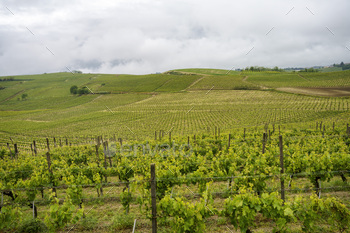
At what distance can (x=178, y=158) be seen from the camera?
1014 centimetres

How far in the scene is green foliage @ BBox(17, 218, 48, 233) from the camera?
19.0 feet

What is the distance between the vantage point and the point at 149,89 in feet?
279

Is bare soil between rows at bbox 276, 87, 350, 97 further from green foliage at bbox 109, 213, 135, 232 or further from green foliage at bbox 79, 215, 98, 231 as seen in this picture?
green foliage at bbox 79, 215, 98, 231

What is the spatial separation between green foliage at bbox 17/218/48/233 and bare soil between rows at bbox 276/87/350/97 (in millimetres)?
61902

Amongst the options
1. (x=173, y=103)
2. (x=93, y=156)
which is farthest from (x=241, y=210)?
(x=173, y=103)

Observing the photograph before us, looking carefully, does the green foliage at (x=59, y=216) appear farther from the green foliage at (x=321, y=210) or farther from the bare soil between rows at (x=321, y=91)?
the bare soil between rows at (x=321, y=91)

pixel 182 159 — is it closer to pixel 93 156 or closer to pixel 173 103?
pixel 93 156

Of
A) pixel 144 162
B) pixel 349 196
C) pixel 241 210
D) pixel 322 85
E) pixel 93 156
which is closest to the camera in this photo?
pixel 241 210

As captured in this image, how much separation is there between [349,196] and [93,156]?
13.0 metres

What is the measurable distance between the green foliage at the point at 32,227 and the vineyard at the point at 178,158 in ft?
0.10

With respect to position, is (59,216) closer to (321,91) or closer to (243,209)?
(243,209)

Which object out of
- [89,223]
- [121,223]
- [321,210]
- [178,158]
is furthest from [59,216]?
[321,210]

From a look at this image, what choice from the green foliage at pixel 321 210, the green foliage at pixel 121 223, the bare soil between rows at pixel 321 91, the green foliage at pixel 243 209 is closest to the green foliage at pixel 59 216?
the green foliage at pixel 121 223

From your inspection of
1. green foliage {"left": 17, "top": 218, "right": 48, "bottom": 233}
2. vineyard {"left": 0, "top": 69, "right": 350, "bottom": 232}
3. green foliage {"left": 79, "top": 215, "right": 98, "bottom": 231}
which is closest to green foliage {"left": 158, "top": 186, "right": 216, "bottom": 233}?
vineyard {"left": 0, "top": 69, "right": 350, "bottom": 232}
